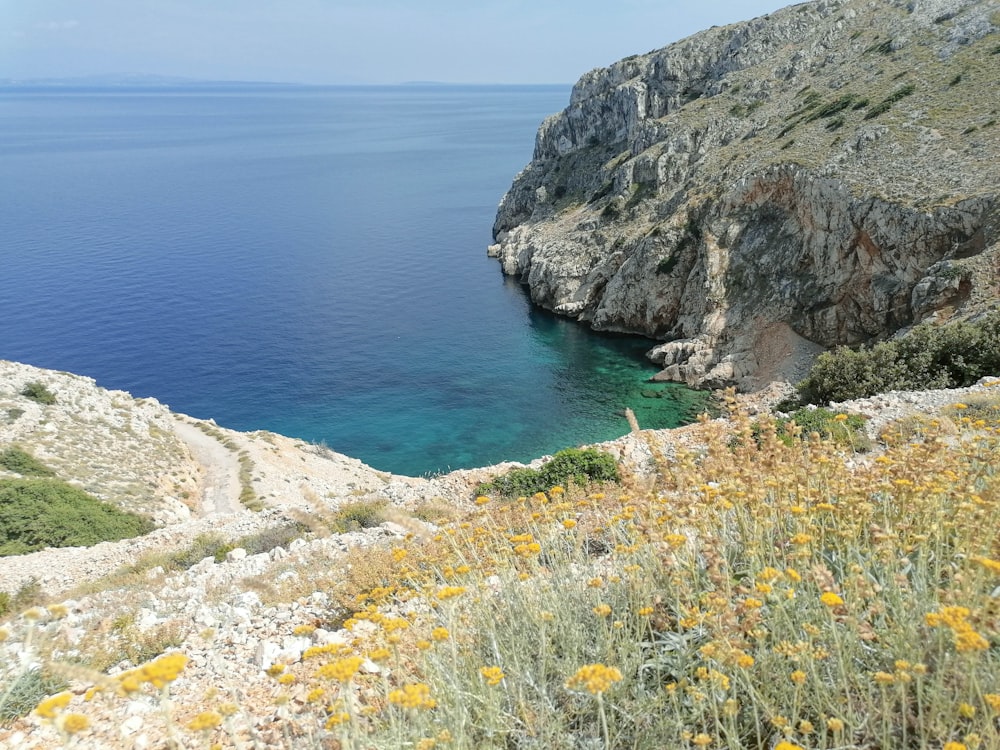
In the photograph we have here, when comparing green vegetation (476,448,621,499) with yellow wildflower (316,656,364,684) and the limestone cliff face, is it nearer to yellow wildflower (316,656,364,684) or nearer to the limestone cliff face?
yellow wildflower (316,656,364,684)

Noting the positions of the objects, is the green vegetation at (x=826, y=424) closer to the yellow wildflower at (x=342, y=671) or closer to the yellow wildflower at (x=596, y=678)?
the yellow wildflower at (x=596, y=678)

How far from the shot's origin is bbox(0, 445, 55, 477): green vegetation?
2172cm

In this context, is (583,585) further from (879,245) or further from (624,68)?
(624,68)

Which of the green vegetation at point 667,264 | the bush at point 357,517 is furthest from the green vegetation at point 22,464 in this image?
the green vegetation at point 667,264

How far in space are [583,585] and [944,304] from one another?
2741 centimetres

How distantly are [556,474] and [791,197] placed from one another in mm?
30666

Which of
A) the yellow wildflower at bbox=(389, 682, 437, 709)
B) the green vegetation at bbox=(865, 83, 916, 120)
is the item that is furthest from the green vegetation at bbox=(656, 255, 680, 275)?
the yellow wildflower at bbox=(389, 682, 437, 709)

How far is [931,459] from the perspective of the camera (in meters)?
5.34

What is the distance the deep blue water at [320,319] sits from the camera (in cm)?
3534

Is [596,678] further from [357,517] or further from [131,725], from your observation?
[357,517]

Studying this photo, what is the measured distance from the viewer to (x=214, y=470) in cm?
2694

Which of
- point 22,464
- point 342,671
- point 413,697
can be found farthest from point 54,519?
point 413,697

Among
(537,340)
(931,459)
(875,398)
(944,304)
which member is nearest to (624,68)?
(537,340)

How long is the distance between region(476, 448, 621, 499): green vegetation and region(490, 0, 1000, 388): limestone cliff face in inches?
707
